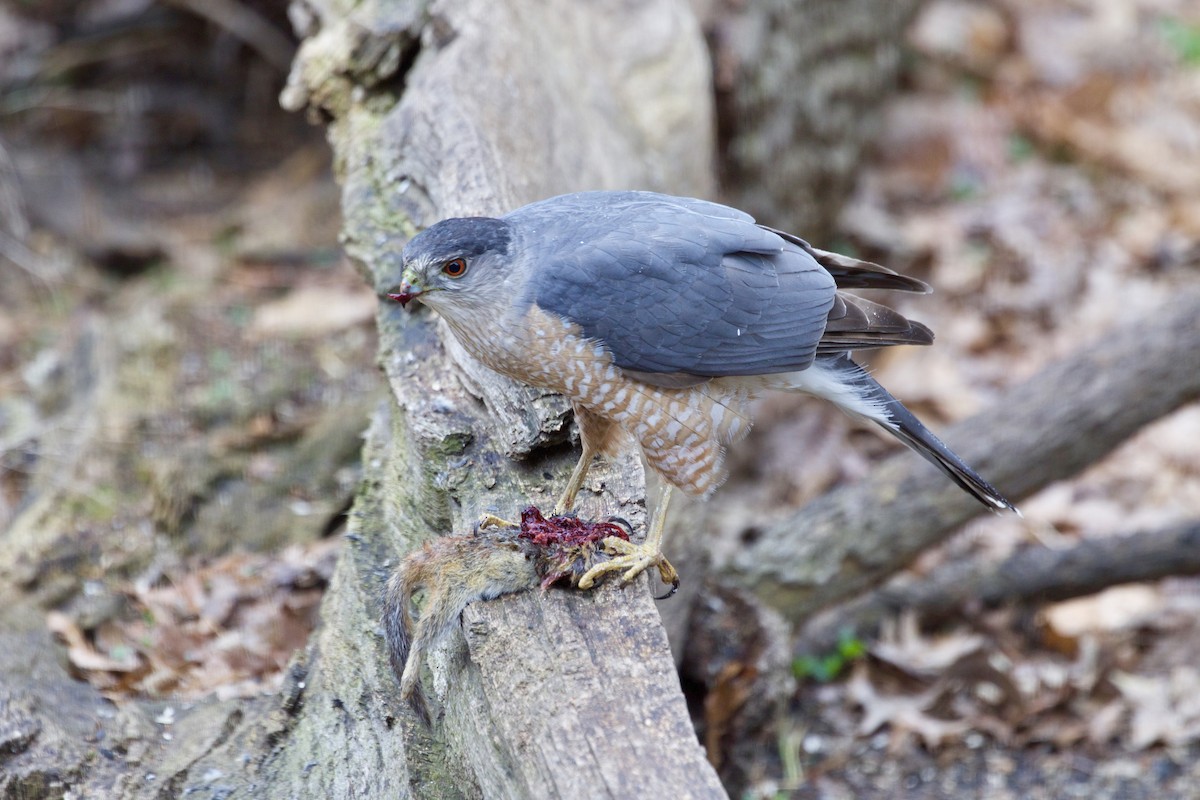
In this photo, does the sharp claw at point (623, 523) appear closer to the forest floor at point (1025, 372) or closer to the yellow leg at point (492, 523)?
the yellow leg at point (492, 523)

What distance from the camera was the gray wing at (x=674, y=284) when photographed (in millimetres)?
2939

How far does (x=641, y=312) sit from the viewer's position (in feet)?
9.70

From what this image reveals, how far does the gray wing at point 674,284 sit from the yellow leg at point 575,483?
0.26 metres

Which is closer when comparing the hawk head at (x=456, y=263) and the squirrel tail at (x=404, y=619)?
the squirrel tail at (x=404, y=619)

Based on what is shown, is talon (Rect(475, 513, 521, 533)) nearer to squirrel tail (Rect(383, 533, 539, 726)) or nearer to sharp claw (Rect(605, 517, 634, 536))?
Result: squirrel tail (Rect(383, 533, 539, 726))

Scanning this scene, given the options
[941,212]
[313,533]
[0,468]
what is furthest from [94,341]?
[941,212]

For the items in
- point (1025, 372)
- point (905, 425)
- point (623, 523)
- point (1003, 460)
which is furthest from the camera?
point (1025, 372)

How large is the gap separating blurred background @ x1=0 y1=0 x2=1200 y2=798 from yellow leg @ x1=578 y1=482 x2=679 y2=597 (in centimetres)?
124

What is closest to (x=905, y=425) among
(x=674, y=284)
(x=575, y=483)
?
(x=674, y=284)

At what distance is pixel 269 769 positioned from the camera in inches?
115

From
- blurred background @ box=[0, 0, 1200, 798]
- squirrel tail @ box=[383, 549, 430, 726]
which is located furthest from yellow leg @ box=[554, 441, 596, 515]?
blurred background @ box=[0, 0, 1200, 798]

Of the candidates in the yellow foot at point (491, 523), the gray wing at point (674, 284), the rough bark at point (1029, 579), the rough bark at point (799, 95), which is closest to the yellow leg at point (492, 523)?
the yellow foot at point (491, 523)

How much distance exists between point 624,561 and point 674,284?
2.44 feet

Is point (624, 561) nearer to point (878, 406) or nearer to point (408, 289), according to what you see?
point (408, 289)
